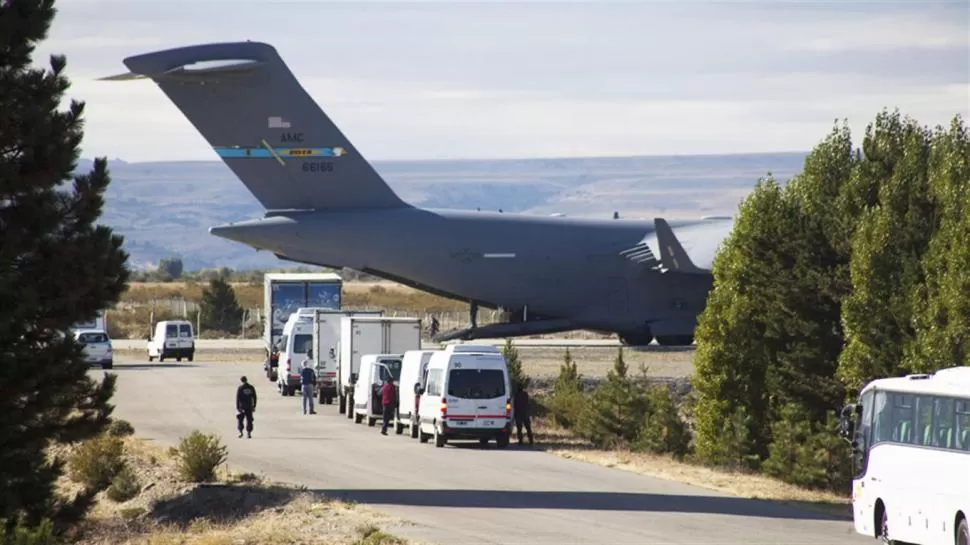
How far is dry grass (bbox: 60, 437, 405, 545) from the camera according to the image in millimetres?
23688

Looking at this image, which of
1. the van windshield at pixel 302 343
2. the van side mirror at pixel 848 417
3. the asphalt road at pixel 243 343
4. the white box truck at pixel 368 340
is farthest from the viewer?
the asphalt road at pixel 243 343

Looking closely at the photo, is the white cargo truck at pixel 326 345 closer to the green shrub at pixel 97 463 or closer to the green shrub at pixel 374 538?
the green shrub at pixel 97 463

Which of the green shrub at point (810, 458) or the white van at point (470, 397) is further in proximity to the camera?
the white van at point (470, 397)

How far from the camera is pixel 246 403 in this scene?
38938 mm

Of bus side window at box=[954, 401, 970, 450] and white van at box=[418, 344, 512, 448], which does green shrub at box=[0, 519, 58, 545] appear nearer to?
bus side window at box=[954, 401, 970, 450]

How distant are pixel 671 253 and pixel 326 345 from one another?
14.4 metres

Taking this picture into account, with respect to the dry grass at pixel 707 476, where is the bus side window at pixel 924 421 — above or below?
above

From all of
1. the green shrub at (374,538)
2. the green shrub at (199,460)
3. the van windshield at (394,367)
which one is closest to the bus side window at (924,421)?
the green shrub at (374,538)

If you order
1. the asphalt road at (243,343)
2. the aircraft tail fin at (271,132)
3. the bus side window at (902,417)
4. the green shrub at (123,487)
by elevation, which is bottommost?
the green shrub at (123,487)

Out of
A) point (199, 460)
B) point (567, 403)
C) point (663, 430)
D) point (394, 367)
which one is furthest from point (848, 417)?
point (567, 403)

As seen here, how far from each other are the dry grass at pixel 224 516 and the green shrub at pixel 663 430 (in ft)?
41.1

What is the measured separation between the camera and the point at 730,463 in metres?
39.9

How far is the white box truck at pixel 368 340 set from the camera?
158ft

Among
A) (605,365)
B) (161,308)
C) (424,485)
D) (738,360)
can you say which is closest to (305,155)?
(605,365)
